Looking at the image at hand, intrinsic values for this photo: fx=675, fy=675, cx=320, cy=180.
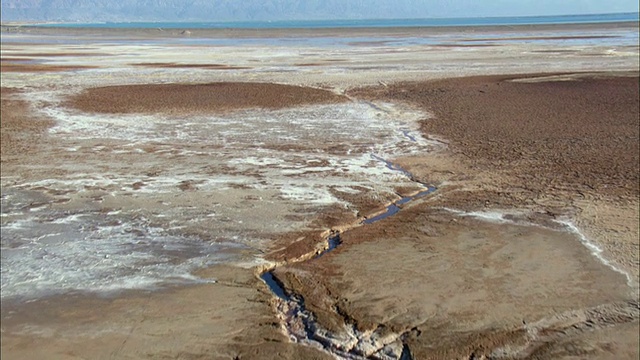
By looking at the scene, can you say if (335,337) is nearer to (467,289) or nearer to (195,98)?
(467,289)

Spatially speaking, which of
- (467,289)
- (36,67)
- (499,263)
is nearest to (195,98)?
(499,263)

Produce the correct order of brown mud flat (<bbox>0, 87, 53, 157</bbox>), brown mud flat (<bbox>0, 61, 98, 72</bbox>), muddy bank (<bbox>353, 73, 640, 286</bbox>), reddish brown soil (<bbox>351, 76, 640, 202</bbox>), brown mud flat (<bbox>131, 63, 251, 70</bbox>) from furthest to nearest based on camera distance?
brown mud flat (<bbox>131, 63, 251, 70</bbox>) → brown mud flat (<bbox>0, 61, 98, 72</bbox>) → brown mud flat (<bbox>0, 87, 53, 157</bbox>) → reddish brown soil (<bbox>351, 76, 640, 202</bbox>) → muddy bank (<bbox>353, 73, 640, 286</bbox>)

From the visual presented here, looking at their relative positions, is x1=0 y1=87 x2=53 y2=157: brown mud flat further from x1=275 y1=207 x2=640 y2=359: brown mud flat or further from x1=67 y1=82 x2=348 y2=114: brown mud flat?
x1=275 y1=207 x2=640 y2=359: brown mud flat

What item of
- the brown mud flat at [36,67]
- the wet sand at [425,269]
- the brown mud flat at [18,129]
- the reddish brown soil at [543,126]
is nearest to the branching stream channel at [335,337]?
the wet sand at [425,269]

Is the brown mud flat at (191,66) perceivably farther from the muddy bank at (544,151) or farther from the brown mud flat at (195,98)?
the muddy bank at (544,151)

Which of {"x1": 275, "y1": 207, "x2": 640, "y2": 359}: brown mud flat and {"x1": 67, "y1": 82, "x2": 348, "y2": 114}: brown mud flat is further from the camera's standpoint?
{"x1": 67, "y1": 82, "x2": 348, "y2": 114}: brown mud flat

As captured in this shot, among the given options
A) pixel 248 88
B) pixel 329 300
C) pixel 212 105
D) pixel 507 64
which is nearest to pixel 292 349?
pixel 329 300

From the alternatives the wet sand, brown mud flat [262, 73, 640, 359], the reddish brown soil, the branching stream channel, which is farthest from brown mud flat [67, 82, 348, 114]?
Result: the branching stream channel
